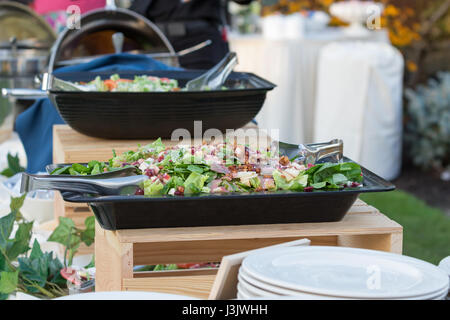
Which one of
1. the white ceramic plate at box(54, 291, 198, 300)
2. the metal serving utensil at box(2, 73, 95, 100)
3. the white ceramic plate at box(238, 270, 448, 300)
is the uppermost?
the metal serving utensil at box(2, 73, 95, 100)

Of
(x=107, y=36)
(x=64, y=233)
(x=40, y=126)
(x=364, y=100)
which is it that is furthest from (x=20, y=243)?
(x=364, y=100)

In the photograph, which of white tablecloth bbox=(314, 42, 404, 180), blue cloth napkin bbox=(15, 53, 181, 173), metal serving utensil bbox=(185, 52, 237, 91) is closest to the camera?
metal serving utensil bbox=(185, 52, 237, 91)

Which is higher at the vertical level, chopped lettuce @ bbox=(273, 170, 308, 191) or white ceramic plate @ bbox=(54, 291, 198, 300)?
chopped lettuce @ bbox=(273, 170, 308, 191)

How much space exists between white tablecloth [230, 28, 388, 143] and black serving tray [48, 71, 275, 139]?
9.32ft

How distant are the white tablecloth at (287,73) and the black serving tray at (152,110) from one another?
2.84 metres

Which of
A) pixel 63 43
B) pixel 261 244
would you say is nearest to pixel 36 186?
pixel 261 244

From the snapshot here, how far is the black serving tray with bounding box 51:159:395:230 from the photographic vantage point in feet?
2.86

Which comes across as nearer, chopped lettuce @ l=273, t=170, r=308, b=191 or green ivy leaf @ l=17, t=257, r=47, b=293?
chopped lettuce @ l=273, t=170, r=308, b=191

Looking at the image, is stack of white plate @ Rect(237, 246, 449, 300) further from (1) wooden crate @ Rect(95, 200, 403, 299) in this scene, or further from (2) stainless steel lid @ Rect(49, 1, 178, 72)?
(2) stainless steel lid @ Rect(49, 1, 178, 72)

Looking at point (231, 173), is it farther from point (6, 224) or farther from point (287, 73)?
point (287, 73)

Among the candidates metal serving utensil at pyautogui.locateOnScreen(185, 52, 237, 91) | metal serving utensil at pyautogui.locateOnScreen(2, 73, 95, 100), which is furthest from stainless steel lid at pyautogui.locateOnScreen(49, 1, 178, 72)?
metal serving utensil at pyautogui.locateOnScreen(185, 52, 237, 91)

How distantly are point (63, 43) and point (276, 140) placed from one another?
116 centimetres

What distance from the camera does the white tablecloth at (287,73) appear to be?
4312 mm

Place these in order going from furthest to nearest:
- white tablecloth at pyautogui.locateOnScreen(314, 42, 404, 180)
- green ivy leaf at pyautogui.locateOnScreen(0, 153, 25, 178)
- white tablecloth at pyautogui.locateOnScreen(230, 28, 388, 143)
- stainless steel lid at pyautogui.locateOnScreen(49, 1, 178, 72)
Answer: white tablecloth at pyautogui.locateOnScreen(230, 28, 388, 143)
white tablecloth at pyautogui.locateOnScreen(314, 42, 404, 180)
stainless steel lid at pyautogui.locateOnScreen(49, 1, 178, 72)
green ivy leaf at pyautogui.locateOnScreen(0, 153, 25, 178)
